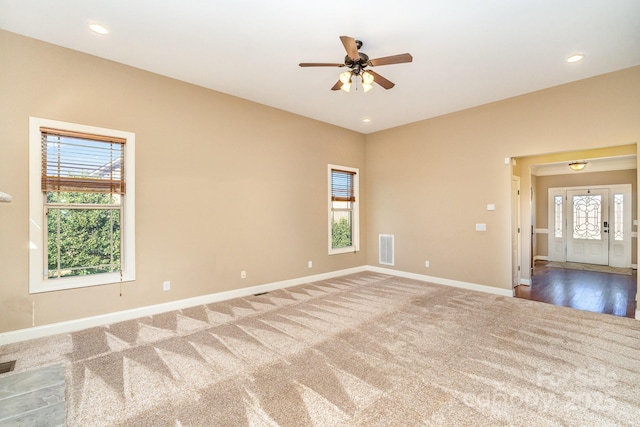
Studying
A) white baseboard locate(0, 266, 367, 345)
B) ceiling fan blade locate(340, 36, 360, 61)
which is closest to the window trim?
white baseboard locate(0, 266, 367, 345)

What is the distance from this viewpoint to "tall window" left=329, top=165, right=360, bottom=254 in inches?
247

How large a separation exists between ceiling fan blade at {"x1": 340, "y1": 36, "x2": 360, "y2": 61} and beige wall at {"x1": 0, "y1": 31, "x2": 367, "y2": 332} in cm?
254

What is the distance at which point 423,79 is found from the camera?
4.06m

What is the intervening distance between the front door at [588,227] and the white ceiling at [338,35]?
5.34 metres

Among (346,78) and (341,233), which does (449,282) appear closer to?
(341,233)

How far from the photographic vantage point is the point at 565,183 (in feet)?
26.7

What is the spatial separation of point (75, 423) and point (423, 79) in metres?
4.97

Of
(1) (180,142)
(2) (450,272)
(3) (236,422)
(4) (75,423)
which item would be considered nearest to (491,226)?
(2) (450,272)

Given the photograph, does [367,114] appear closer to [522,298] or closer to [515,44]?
[515,44]

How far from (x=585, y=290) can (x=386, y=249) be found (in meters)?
3.55

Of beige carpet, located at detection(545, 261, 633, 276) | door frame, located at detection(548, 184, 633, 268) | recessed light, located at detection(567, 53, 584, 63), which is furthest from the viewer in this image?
door frame, located at detection(548, 184, 633, 268)

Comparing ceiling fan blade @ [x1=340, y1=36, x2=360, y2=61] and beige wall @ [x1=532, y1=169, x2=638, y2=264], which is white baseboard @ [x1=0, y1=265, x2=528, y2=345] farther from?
beige wall @ [x1=532, y1=169, x2=638, y2=264]

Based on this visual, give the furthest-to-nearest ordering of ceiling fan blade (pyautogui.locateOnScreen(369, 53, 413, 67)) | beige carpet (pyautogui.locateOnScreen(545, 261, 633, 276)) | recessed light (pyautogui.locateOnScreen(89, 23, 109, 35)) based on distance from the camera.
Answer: beige carpet (pyautogui.locateOnScreen(545, 261, 633, 276)) → recessed light (pyautogui.locateOnScreen(89, 23, 109, 35)) → ceiling fan blade (pyautogui.locateOnScreen(369, 53, 413, 67))

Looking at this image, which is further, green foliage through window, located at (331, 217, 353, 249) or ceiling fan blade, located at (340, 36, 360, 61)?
green foliage through window, located at (331, 217, 353, 249)
